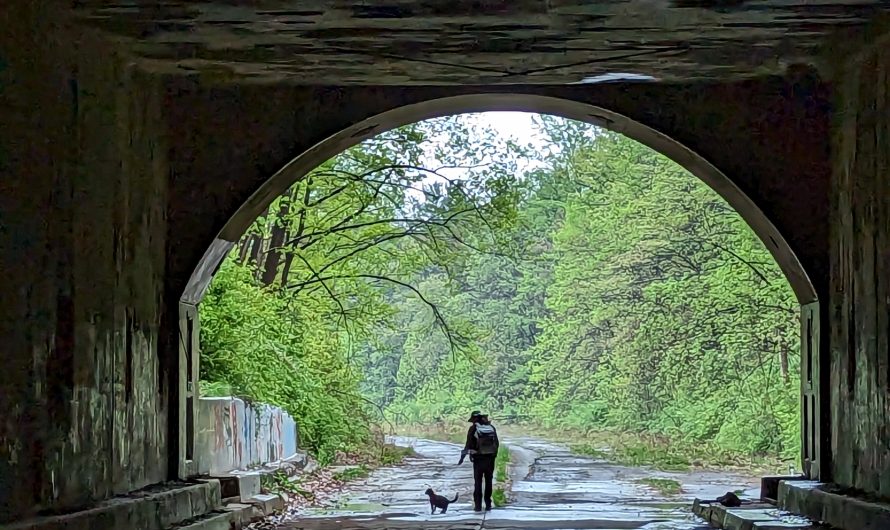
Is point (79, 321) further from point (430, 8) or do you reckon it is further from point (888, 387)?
point (888, 387)

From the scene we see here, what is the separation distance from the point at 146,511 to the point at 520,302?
41.6 meters

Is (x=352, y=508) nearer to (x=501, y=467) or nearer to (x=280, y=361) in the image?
(x=280, y=361)

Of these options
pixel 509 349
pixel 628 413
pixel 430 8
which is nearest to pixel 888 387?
pixel 430 8

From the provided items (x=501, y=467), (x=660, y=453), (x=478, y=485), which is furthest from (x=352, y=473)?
(x=660, y=453)

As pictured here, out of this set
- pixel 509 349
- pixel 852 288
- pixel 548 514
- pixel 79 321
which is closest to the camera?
pixel 79 321

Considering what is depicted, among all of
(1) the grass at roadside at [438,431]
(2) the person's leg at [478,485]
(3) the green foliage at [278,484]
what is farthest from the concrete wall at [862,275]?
(1) the grass at roadside at [438,431]

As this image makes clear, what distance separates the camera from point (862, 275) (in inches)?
404

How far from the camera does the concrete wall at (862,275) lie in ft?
31.1

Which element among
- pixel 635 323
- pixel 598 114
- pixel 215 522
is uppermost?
pixel 598 114

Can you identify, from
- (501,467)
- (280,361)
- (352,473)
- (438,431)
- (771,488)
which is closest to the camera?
(771,488)

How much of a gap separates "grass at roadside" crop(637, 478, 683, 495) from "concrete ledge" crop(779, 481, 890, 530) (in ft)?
28.8

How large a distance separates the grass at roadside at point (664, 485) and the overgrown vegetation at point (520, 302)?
4.83 metres

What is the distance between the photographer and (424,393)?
51.2m

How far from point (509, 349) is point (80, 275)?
42.6m
